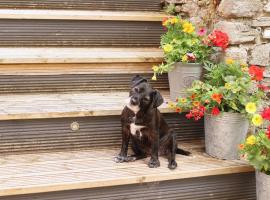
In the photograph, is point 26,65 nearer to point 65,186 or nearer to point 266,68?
point 65,186

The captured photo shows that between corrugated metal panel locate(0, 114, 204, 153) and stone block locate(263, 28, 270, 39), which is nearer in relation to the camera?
corrugated metal panel locate(0, 114, 204, 153)

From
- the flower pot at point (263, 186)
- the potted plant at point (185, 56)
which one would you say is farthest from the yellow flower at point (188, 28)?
the flower pot at point (263, 186)

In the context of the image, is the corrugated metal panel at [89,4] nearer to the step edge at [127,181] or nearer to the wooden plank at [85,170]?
the wooden plank at [85,170]

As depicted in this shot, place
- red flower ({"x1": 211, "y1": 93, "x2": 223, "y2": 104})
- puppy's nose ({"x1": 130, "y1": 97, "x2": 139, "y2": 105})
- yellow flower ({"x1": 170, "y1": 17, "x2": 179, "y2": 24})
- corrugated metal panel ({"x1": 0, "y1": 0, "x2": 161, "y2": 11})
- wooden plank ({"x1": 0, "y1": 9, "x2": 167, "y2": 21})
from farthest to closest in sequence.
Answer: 1. corrugated metal panel ({"x1": 0, "y1": 0, "x2": 161, "y2": 11})
2. wooden plank ({"x1": 0, "y1": 9, "x2": 167, "y2": 21})
3. yellow flower ({"x1": 170, "y1": 17, "x2": 179, "y2": 24})
4. red flower ({"x1": 211, "y1": 93, "x2": 223, "y2": 104})
5. puppy's nose ({"x1": 130, "y1": 97, "x2": 139, "y2": 105})

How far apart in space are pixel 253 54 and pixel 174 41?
1.72 ft

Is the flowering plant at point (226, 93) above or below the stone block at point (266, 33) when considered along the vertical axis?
below

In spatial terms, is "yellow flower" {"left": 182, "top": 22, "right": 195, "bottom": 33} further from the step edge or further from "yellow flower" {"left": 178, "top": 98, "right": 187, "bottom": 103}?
the step edge

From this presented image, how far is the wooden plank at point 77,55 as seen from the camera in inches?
109

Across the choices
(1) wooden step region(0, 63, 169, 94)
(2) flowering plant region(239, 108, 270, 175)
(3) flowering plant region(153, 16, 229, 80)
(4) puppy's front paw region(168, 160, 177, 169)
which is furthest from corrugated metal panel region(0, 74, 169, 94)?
(2) flowering plant region(239, 108, 270, 175)

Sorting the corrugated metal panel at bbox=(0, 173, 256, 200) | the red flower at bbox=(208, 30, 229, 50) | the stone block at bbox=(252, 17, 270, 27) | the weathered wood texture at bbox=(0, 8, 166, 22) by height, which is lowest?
the corrugated metal panel at bbox=(0, 173, 256, 200)

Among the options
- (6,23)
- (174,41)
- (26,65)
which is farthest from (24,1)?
(174,41)

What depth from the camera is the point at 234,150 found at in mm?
2549

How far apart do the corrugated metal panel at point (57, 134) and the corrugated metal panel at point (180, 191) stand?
465mm

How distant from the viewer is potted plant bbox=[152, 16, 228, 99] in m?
2.79
